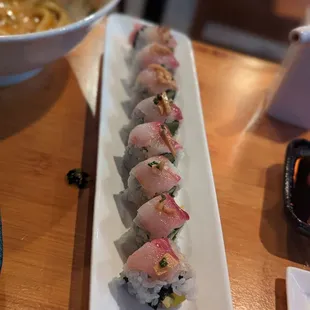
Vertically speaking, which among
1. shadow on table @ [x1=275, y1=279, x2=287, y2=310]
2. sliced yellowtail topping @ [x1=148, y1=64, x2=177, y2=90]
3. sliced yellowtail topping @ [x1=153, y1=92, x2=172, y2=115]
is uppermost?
sliced yellowtail topping @ [x1=148, y1=64, x2=177, y2=90]

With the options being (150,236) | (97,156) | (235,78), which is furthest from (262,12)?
(150,236)

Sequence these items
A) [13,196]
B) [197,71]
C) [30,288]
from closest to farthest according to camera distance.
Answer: [30,288] < [13,196] < [197,71]

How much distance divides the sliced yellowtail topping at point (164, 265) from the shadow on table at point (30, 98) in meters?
0.46

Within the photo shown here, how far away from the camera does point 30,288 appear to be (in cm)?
71

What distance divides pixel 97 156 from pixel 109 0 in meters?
0.39

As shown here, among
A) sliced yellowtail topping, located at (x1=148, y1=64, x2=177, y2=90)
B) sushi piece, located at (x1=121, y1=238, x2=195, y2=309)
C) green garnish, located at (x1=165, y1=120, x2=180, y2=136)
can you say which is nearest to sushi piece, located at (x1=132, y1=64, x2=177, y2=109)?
sliced yellowtail topping, located at (x1=148, y1=64, x2=177, y2=90)

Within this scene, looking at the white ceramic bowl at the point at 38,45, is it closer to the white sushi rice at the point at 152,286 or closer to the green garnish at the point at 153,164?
the green garnish at the point at 153,164

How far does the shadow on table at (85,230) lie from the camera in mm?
730

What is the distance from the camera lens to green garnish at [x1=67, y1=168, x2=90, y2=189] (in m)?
0.90

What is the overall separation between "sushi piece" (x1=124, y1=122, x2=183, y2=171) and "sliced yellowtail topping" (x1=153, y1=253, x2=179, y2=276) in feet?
0.85

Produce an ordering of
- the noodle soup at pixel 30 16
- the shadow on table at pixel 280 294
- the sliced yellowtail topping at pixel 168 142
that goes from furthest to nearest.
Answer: the noodle soup at pixel 30 16 → the sliced yellowtail topping at pixel 168 142 → the shadow on table at pixel 280 294

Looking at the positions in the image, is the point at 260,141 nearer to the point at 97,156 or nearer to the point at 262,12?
the point at 97,156

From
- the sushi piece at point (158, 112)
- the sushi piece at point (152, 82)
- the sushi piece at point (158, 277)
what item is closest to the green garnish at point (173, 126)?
the sushi piece at point (158, 112)

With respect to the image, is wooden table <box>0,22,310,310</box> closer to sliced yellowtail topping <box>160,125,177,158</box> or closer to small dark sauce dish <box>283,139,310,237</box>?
small dark sauce dish <box>283,139,310,237</box>
